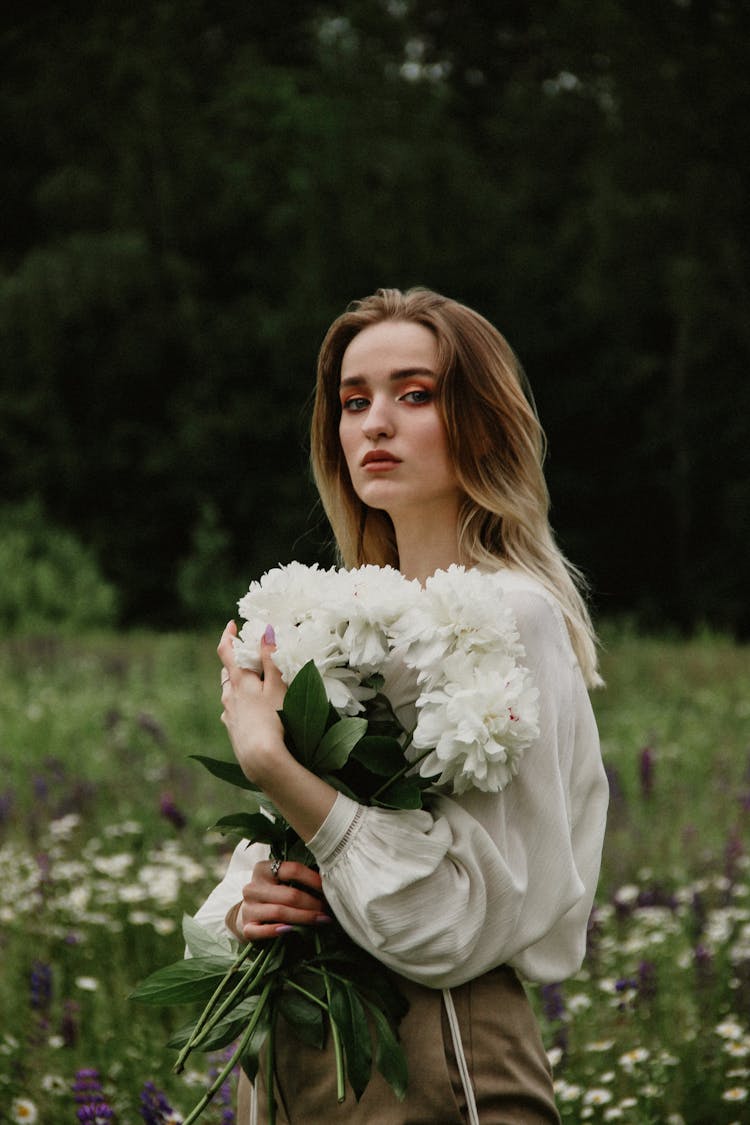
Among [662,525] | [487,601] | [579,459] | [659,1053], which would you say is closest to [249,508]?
[579,459]

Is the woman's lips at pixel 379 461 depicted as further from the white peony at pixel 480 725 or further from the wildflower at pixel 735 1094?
the wildflower at pixel 735 1094

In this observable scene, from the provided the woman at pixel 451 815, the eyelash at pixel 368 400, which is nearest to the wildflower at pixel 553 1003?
the woman at pixel 451 815

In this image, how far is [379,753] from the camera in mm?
1562

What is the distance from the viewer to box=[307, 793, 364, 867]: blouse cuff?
1549 mm

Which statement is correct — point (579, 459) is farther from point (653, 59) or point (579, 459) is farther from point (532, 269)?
point (653, 59)

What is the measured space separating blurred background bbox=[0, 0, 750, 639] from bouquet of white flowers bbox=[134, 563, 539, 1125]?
42.6 feet

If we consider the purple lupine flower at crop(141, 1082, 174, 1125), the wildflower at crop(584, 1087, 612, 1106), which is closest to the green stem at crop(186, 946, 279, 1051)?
the purple lupine flower at crop(141, 1082, 174, 1125)

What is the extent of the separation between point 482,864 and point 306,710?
291mm

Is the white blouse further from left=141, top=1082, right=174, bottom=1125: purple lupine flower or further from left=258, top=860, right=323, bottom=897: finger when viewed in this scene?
left=141, top=1082, right=174, bottom=1125: purple lupine flower

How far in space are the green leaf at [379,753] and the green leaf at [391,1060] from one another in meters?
0.31

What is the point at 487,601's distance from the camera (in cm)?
156

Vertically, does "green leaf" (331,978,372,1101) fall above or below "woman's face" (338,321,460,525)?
below

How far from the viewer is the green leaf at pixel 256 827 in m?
1.66

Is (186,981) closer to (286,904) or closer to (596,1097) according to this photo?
(286,904)
